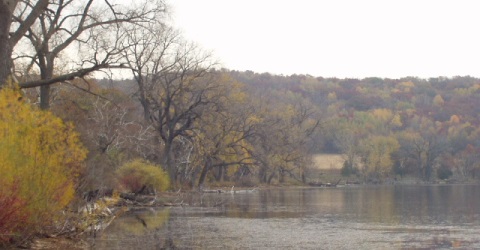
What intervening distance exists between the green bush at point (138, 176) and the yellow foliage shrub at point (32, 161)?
887 inches

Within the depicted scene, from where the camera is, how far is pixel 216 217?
33781 mm

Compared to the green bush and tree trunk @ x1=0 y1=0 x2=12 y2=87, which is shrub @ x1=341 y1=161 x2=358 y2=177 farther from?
tree trunk @ x1=0 y1=0 x2=12 y2=87

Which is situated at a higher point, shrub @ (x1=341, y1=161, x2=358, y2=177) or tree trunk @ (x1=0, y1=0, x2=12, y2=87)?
tree trunk @ (x1=0, y1=0, x2=12, y2=87)

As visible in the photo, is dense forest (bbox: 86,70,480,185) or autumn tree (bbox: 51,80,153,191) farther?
dense forest (bbox: 86,70,480,185)

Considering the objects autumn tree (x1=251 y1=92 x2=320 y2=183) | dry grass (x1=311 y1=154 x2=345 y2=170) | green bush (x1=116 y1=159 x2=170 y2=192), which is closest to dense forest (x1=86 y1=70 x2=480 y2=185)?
autumn tree (x1=251 y1=92 x2=320 y2=183)

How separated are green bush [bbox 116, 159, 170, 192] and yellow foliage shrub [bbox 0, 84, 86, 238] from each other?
22538mm

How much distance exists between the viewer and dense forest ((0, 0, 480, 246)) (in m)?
19.0

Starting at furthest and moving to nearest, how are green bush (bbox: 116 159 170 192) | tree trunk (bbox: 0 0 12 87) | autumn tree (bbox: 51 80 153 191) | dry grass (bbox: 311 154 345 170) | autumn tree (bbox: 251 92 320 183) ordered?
dry grass (bbox: 311 154 345 170), autumn tree (bbox: 251 92 320 183), autumn tree (bbox: 51 80 153 191), green bush (bbox: 116 159 170 192), tree trunk (bbox: 0 0 12 87)

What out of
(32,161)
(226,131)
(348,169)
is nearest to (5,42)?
(32,161)

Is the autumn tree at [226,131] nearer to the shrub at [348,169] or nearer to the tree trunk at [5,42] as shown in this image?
the tree trunk at [5,42]

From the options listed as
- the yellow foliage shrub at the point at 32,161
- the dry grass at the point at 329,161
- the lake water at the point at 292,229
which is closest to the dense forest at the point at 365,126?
the dry grass at the point at 329,161

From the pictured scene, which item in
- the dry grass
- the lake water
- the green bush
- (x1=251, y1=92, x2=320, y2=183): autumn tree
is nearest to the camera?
the lake water

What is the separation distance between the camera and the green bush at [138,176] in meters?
43.2

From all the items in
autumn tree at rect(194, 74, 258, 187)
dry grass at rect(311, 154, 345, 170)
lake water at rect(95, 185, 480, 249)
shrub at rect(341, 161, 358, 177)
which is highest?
autumn tree at rect(194, 74, 258, 187)
